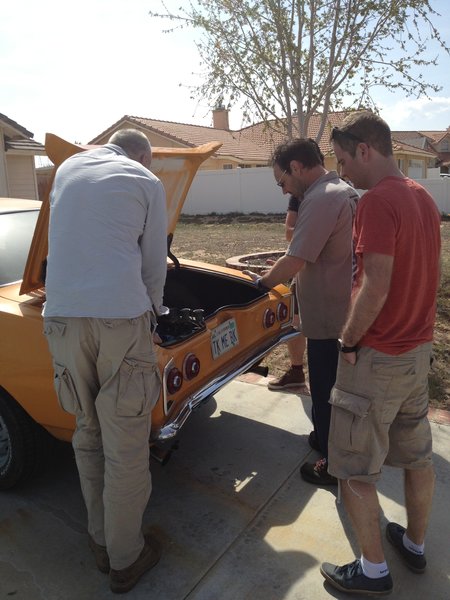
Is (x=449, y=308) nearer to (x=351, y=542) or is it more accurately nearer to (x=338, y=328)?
(x=338, y=328)

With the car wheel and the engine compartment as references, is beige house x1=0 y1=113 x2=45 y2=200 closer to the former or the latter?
the engine compartment

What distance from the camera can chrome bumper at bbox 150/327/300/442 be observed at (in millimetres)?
2389

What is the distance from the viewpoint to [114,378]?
2.07 meters

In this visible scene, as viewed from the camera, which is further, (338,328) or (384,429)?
(338,328)

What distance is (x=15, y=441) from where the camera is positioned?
9.08 feet

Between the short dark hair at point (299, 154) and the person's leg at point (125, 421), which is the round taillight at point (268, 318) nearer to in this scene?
the short dark hair at point (299, 154)

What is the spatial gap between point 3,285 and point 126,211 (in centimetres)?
132

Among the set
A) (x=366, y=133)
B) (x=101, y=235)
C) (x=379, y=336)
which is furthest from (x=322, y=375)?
(x=101, y=235)

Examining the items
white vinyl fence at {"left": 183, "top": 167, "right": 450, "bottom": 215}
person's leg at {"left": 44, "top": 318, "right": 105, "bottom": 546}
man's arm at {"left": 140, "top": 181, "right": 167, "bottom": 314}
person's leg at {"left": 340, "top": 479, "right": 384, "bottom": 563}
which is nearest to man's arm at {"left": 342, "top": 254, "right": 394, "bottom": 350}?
person's leg at {"left": 340, "top": 479, "right": 384, "bottom": 563}

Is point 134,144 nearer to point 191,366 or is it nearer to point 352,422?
point 191,366

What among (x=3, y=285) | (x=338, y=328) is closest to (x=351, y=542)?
(x=338, y=328)

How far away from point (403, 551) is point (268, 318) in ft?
5.33

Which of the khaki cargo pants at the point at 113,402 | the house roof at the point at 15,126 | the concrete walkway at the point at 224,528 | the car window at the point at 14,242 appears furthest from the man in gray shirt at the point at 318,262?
the house roof at the point at 15,126

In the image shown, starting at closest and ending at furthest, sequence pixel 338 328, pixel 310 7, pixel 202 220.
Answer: pixel 338 328 → pixel 310 7 → pixel 202 220
